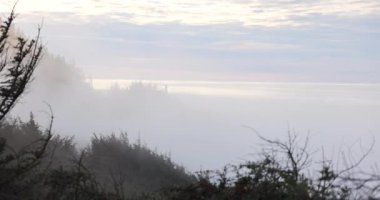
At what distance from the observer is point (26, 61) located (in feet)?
32.9

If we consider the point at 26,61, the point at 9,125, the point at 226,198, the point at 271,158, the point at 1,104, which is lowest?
the point at 226,198

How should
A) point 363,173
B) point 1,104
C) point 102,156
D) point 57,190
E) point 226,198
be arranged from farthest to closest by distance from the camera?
point 102,156
point 57,190
point 1,104
point 226,198
point 363,173

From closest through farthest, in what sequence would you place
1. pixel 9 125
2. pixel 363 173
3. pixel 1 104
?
pixel 363 173 < pixel 1 104 < pixel 9 125

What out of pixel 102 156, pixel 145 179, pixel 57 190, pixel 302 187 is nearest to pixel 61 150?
pixel 102 156

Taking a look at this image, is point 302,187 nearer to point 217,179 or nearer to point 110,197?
point 217,179

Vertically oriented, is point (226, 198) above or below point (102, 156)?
below

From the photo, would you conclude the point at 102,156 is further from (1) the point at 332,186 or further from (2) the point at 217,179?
(1) the point at 332,186

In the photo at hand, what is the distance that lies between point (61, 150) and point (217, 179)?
14675 millimetres

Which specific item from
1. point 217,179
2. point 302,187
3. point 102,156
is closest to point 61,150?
point 102,156

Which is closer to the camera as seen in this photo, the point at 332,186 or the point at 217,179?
the point at 332,186

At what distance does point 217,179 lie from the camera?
9.52 metres

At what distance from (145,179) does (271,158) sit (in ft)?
48.3

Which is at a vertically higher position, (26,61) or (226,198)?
(26,61)

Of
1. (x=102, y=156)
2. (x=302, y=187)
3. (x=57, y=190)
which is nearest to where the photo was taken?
(x=302, y=187)
